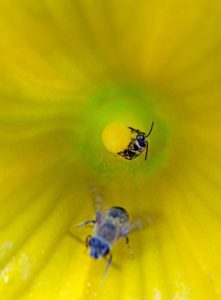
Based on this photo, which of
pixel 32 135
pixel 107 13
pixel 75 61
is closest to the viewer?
pixel 107 13

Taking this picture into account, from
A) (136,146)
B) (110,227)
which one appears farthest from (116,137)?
(110,227)

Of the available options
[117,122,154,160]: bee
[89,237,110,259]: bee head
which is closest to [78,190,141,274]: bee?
[89,237,110,259]: bee head

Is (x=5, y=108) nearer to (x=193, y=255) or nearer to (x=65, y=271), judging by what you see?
(x=65, y=271)

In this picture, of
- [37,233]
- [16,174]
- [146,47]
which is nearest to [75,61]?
[146,47]

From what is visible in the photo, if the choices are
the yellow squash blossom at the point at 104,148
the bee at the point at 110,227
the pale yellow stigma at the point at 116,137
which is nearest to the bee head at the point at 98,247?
the bee at the point at 110,227

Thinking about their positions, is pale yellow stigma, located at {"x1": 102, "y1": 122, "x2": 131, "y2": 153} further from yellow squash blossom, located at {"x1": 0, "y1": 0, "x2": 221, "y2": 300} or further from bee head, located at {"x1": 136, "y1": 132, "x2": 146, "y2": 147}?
bee head, located at {"x1": 136, "y1": 132, "x2": 146, "y2": 147}

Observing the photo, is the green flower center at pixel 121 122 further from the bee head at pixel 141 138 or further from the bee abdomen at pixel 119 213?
the bee abdomen at pixel 119 213

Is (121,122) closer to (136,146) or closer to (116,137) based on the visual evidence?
(136,146)

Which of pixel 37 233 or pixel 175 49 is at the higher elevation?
pixel 175 49
